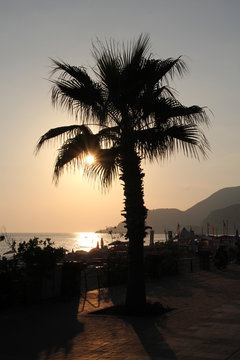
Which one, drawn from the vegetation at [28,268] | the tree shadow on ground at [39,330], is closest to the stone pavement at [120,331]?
the tree shadow on ground at [39,330]

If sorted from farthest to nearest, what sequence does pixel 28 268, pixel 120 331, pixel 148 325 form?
1. pixel 28 268
2. pixel 148 325
3. pixel 120 331

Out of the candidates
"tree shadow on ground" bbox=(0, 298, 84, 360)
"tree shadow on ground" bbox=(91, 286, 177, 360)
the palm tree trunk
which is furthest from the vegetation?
the palm tree trunk

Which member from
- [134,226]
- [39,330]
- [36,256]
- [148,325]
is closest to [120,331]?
[148,325]

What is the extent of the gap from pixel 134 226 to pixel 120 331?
2802mm

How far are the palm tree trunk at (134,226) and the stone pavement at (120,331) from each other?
688 millimetres

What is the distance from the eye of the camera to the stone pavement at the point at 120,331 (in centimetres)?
761

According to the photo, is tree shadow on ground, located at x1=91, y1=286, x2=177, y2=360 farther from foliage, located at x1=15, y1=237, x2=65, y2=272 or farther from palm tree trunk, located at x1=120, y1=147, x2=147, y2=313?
foliage, located at x1=15, y1=237, x2=65, y2=272

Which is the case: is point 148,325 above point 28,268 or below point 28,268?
below

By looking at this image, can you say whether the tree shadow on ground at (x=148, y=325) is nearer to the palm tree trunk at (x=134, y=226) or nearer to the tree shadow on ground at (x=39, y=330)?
the palm tree trunk at (x=134, y=226)

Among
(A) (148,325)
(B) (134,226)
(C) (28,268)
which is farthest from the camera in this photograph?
(C) (28,268)

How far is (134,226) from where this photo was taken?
37.8 ft

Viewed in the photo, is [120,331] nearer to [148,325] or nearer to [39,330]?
[148,325]

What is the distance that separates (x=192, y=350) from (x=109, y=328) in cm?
241

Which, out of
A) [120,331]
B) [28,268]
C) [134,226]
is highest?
[134,226]
